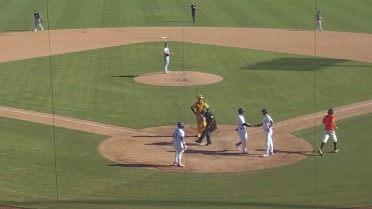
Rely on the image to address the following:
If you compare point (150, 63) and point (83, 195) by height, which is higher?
point (150, 63)

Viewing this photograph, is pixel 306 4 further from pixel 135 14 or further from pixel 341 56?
pixel 341 56

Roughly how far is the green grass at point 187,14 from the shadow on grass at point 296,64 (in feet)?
39.6

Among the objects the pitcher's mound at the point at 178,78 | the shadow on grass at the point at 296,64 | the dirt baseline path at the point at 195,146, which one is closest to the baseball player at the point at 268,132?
the dirt baseline path at the point at 195,146

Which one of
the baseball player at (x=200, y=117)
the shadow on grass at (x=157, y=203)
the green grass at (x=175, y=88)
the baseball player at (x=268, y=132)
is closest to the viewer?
the shadow on grass at (x=157, y=203)

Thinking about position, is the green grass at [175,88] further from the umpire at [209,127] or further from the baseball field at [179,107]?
the umpire at [209,127]

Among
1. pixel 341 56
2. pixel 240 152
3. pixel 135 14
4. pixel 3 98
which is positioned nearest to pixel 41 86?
pixel 3 98

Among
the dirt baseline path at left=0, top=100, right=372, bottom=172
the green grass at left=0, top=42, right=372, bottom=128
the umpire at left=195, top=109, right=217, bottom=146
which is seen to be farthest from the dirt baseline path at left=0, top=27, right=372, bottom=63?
the umpire at left=195, top=109, right=217, bottom=146

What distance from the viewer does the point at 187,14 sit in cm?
5822

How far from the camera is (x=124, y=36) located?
48500 mm

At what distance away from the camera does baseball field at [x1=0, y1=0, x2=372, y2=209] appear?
1920 centimetres

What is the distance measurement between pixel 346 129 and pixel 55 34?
2886 cm

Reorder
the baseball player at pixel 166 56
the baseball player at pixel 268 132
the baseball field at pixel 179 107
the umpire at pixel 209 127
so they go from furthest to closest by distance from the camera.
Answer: the baseball player at pixel 166 56 → the umpire at pixel 209 127 → the baseball player at pixel 268 132 → the baseball field at pixel 179 107

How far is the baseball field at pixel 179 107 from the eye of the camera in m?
19.2

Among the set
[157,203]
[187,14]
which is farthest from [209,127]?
[187,14]
